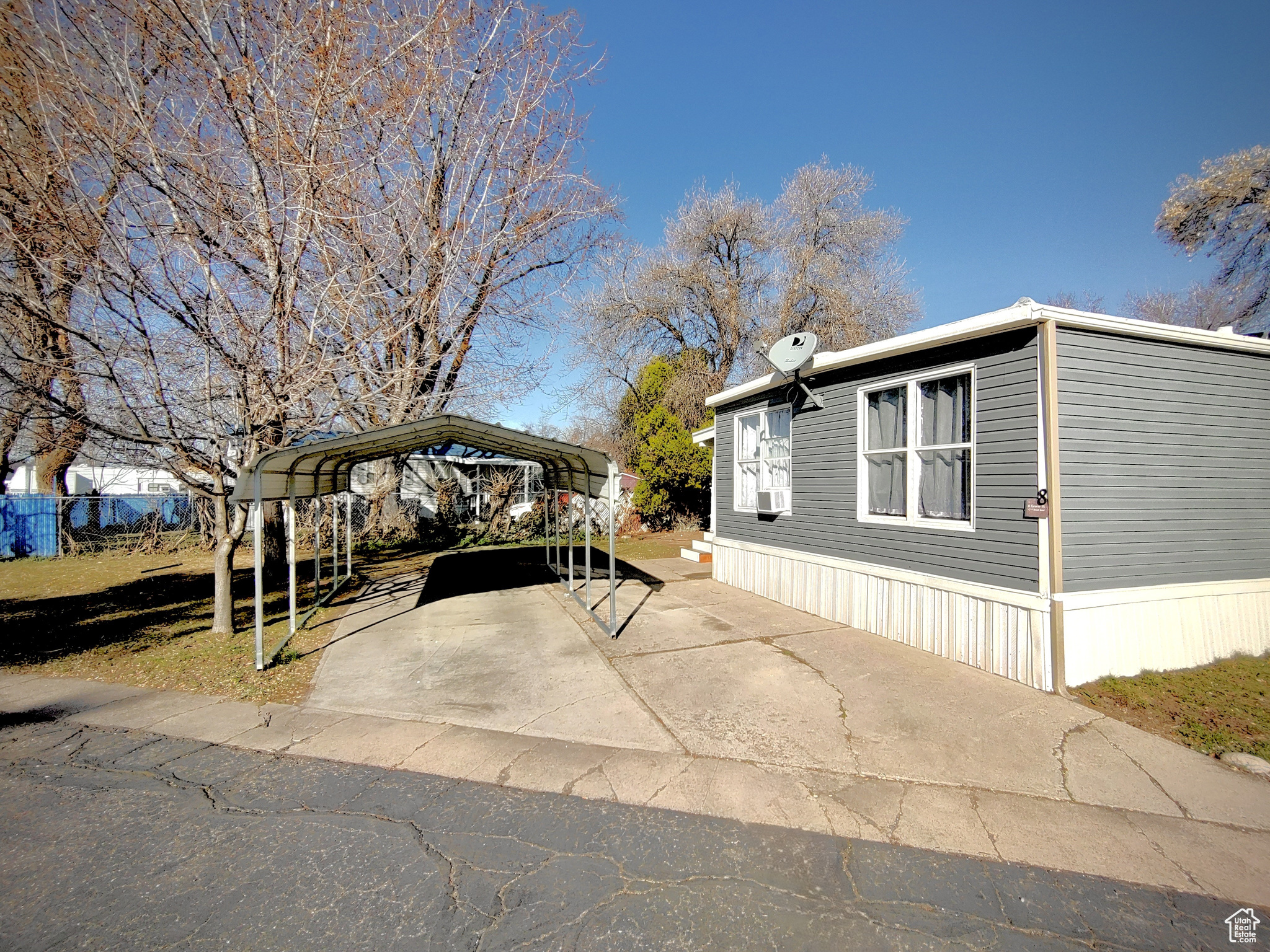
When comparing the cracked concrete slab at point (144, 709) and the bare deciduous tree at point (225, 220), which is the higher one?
the bare deciduous tree at point (225, 220)

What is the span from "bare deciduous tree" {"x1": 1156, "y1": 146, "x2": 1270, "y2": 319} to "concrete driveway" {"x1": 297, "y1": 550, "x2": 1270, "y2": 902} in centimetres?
1601

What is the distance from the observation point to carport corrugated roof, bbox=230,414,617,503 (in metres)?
5.42

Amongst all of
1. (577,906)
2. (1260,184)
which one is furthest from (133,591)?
(1260,184)

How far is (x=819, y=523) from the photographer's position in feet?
24.9

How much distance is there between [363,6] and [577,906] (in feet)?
32.9

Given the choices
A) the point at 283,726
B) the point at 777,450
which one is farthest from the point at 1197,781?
the point at 283,726

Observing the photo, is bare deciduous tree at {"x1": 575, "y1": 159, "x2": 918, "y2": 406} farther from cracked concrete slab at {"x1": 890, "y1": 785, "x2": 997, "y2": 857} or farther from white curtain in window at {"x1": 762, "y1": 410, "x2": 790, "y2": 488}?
cracked concrete slab at {"x1": 890, "y1": 785, "x2": 997, "y2": 857}

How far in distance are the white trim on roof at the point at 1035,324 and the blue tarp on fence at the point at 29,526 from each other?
18499 mm

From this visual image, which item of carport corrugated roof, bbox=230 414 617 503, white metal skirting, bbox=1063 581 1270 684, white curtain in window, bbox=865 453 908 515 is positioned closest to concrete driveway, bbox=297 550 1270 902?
white metal skirting, bbox=1063 581 1270 684

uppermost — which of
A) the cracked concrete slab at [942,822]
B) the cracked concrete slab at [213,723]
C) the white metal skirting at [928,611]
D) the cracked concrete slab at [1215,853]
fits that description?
the white metal skirting at [928,611]

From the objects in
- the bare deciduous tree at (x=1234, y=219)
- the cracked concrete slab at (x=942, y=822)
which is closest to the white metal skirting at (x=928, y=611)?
the cracked concrete slab at (x=942, y=822)

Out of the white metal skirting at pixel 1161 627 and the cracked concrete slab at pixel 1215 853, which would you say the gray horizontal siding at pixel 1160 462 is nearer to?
the white metal skirting at pixel 1161 627

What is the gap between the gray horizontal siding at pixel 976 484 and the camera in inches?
201

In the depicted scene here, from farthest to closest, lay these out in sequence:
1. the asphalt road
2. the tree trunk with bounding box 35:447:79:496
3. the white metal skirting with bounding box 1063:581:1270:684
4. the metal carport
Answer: the tree trunk with bounding box 35:447:79:496 → the metal carport → the white metal skirting with bounding box 1063:581:1270:684 → the asphalt road
